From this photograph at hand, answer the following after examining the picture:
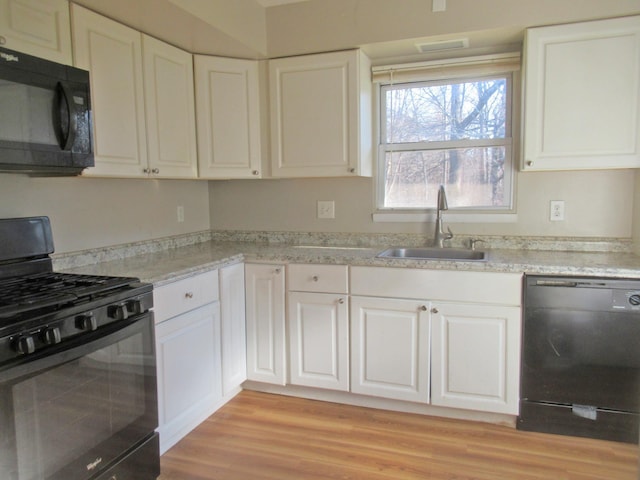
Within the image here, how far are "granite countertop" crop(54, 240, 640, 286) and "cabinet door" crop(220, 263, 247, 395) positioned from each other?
3.9 inches

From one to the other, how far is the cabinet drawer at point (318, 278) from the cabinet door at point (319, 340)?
0.03m

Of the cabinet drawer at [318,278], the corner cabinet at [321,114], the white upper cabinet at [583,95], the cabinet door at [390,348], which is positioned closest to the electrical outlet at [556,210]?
the white upper cabinet at [583,95]

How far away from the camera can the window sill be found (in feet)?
9.20

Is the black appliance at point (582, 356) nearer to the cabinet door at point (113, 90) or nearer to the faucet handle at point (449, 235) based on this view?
the faucet handle at point (449, 235)

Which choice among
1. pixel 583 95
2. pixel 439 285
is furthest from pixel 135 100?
pixel 583 95

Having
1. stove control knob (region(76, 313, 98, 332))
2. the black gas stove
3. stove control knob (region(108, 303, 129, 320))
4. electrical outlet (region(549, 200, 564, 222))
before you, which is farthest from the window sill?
stove control knob (region(76, 313, 98, 332))

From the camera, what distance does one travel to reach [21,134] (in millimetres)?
1683

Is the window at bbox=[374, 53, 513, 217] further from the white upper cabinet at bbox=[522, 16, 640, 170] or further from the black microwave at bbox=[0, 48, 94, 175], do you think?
the black microwave at bbox=[0, 48, 94, 175]

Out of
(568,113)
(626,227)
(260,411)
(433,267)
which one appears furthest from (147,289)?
(626,227)

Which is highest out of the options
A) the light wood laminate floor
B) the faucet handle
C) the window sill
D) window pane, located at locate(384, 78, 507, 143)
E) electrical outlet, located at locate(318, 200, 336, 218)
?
window pane, located at locate(384, 78, 507, 143)

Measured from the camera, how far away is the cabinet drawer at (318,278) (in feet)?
8.40

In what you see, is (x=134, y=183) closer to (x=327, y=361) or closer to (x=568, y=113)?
(x=327, y=361)

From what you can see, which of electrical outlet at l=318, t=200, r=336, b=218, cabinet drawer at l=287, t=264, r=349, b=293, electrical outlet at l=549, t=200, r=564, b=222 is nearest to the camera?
cabinet drawer at l=287, t=264, r=349, b=293

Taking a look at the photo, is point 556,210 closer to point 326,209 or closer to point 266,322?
point 326,209
